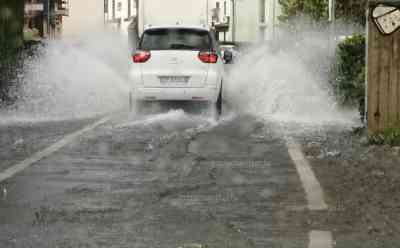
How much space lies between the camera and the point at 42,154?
1422 cm

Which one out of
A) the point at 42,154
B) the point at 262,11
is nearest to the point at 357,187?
the point at 42,154

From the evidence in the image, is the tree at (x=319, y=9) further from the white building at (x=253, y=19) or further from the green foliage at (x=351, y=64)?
the green foliage at (x=351, y=64)

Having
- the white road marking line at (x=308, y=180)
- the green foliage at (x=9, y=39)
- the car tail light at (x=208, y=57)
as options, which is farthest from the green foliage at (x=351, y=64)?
the green foliage at (x=9, y=39)

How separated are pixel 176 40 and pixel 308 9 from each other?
32290 mm

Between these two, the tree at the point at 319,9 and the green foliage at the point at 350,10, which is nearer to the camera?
the green foliage at the point at 350,10

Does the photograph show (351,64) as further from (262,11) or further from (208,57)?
(262,11)

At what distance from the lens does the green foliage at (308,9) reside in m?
52.4

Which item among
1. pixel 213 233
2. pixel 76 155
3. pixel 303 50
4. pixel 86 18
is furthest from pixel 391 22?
pixel 86 18

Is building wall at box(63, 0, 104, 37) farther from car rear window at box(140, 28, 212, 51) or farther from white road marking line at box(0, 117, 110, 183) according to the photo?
white road marking line at box(0, 117, 110, 183)

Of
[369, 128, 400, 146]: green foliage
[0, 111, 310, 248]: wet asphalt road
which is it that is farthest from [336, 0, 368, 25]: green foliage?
[369, 128, 400, 146]: green foliage

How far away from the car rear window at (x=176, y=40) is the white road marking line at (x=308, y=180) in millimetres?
5897

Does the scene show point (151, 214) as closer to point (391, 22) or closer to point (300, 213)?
point (300, 213)

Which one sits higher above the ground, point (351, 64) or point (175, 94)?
point (351, 64)

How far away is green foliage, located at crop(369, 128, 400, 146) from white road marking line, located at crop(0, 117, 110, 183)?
13.3ft
